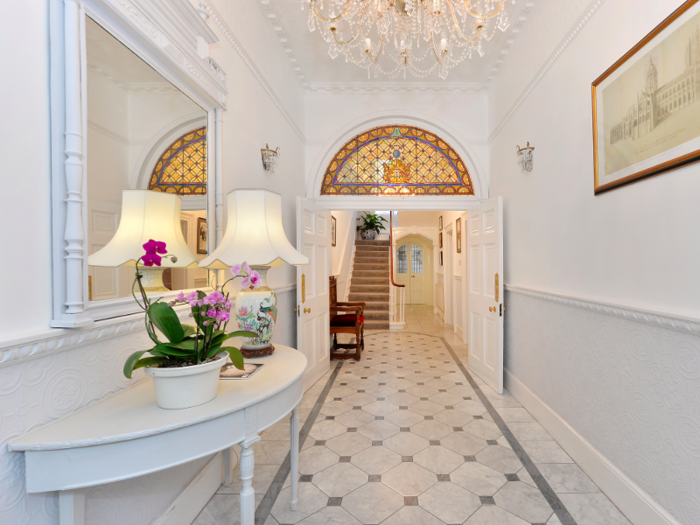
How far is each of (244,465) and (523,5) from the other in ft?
13.1

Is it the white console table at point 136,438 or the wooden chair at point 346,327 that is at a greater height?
the white console table at point 136,438

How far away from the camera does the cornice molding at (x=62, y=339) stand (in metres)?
0.99

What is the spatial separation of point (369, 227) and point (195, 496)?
989 cm

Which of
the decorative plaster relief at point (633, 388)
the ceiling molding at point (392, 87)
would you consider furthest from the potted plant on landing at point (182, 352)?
the ceiling molding at point (392, 87)

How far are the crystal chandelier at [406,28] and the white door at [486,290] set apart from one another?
168 centimetres

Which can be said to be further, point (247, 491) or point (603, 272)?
point (603, 272)

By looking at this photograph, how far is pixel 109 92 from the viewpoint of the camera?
138cm

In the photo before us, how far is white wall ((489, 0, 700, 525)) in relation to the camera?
1.58 metres

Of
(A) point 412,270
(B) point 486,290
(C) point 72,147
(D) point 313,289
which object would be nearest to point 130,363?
(C) point 72,147

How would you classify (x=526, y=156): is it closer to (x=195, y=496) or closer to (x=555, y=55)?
(x=555, y=55)

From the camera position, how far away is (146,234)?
1.50 metres

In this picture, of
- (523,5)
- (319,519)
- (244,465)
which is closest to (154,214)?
(244,465)

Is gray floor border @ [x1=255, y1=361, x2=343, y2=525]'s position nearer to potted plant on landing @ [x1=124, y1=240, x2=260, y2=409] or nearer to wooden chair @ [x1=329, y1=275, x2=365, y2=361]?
potted plant on landing @ [x1=124, y1=240, x2=260, y2=409]

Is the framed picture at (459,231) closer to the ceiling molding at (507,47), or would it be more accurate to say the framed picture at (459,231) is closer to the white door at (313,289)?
the ceiling molding at (507,47)
